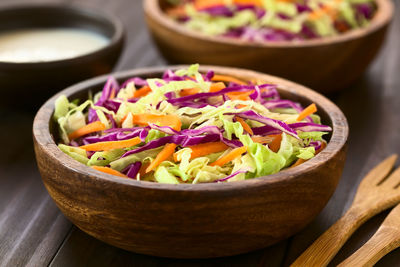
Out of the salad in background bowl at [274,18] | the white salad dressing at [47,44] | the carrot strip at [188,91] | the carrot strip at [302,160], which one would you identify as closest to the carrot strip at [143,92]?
the carrot strip at [188,91]

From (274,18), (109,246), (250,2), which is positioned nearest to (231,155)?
(109,246)

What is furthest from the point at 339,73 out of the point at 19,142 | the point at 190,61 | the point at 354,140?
the point at 19,142

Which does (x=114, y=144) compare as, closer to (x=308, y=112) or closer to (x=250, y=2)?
(x=308, y=112)

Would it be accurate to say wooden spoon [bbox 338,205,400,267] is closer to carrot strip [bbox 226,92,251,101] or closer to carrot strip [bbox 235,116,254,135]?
carrot strip [bbox 235,116,254,135]

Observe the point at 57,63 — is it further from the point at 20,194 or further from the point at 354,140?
the point at 354,140

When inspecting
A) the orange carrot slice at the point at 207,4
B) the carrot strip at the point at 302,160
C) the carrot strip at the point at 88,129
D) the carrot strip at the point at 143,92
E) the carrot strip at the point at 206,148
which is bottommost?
the orange carrot slice at the point at 207,4

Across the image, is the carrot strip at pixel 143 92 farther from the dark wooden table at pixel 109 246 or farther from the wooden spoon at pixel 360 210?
the wooden spoon at pixel 360 210
